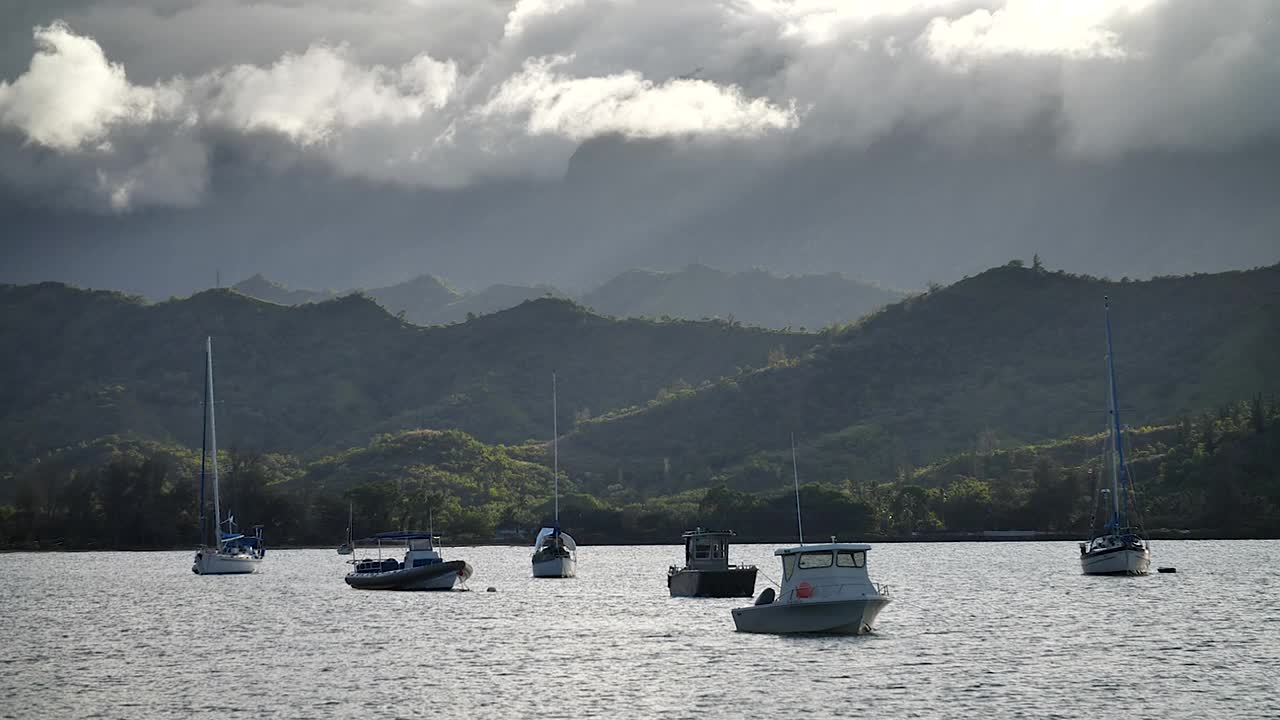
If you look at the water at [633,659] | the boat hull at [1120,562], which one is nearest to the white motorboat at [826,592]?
the water at [633,659]

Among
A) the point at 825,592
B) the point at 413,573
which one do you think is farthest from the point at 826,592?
the point at 413,573

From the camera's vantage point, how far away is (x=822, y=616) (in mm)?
92500

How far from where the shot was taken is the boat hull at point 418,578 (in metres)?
160

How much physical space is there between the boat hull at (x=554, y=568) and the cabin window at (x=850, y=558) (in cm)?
10417

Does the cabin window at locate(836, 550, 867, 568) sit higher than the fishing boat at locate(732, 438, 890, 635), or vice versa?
the cabin window at locate(836, 550, 867, 568)

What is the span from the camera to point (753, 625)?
9831 cm

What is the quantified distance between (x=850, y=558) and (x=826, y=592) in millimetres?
2638

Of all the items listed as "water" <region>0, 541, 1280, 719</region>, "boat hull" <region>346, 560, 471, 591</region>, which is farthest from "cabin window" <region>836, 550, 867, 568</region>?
"boat hull" <region>346, 560, 471, 591</region>

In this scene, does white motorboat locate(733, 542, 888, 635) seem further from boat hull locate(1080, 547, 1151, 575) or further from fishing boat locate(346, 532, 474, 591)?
boat hull locate(1080, 547, 1151, 575)

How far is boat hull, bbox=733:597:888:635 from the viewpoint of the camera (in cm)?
9212

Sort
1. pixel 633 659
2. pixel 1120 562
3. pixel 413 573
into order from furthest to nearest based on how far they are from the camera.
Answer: pixel 1120 562
pixel 413 573
pixel 633 659

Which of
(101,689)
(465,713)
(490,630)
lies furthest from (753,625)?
(101,689)

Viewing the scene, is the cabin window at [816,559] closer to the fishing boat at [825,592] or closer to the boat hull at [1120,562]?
the fishing boat at [825,592]

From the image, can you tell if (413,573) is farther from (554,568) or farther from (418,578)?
(554,568)
